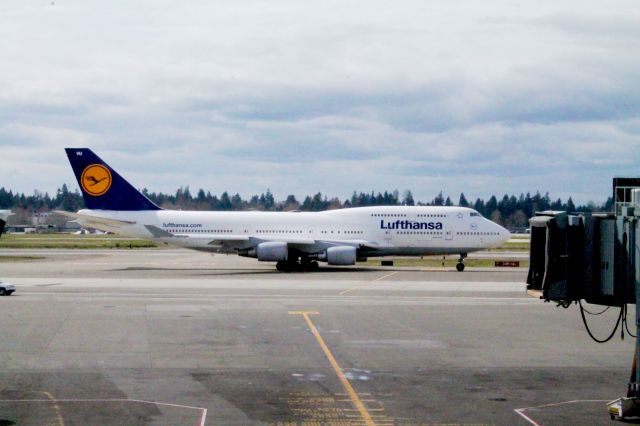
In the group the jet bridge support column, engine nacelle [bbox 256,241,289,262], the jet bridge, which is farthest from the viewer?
engine nacelle [bbox 256,241,289,262]

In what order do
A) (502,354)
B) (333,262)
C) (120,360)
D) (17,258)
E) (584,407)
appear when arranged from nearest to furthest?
(584,407), (120,360), (502,354), (333,262), (17,258)

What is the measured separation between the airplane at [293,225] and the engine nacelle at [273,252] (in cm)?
205

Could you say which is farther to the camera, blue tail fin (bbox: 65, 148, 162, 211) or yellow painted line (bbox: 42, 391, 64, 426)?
blue tail fin (bbox: 65, 148, 162, 211)

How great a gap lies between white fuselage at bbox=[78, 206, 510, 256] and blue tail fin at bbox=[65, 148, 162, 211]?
59 centimetres

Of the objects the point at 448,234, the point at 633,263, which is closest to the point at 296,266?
the point at 448,234

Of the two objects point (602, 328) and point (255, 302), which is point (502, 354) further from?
point (255, 302)

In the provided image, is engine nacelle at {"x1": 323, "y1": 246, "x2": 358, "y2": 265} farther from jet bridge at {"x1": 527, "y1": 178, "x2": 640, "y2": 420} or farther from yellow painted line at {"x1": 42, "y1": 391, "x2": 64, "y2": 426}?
jet bridge at {"x1": 527, "y1": 178, "x2": 640, "y2": 420}

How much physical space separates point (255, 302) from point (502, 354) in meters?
13.6

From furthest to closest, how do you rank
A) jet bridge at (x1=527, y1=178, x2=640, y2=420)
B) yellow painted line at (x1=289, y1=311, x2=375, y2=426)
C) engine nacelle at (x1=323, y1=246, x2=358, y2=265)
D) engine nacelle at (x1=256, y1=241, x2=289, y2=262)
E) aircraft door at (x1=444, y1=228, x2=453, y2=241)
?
aircraft door at (x1=444, y1=228, x2=453, y2=241) → engine nacelle at (x1=323, y1=246, x2=358, y2=265) → engine nacelle at (x1=256, y1=241, x2=289, y2=262) → yellow painted line at (x1=289, y1=311, x2=375, y2=426) → jet bridge at (x1=527, y1=178, x2=640, y2=420)

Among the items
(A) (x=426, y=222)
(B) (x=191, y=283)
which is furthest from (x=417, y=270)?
(B) (x=191, y=283)

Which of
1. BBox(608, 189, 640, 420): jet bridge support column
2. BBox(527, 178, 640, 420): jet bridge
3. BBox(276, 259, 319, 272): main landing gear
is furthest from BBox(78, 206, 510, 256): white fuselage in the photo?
BBox(608, 189, 640, 420): jet bridge support column

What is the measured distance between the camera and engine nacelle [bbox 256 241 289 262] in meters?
54.2

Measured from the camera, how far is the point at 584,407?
14.9m

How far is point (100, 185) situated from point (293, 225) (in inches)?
506
